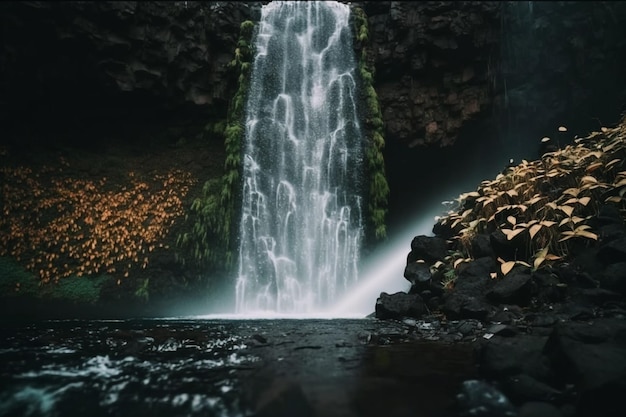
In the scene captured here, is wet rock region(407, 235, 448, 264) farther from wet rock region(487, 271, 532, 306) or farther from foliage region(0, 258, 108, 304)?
foliage region(0, 258, 108, 304)

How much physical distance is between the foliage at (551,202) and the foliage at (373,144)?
9.23ft

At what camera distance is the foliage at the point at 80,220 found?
10.2m

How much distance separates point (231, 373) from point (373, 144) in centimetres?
944

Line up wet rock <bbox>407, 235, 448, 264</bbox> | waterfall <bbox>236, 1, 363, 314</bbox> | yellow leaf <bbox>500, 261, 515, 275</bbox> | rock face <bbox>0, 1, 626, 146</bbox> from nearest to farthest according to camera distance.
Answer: yellow leaf <bbox>500, 261, 515, 275</bbox>, wet rock <bbox>407, 235, 448, 264</bbox>, rock face <bbox>0, 1, 626, 146</bbox>, waterfall <bbox>236, 1, 363, 314</bbox>

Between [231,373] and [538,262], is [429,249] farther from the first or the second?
[231,373]

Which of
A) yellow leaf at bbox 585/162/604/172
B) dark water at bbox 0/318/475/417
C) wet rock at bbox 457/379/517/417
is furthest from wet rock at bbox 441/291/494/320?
yellow leaf at bbox 585/162/604/172

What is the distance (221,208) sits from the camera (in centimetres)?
1084

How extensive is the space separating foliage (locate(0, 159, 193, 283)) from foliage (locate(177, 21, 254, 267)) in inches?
32.5

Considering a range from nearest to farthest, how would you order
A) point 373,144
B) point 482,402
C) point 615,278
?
point 482,402 → point 615,278 → point 373,144

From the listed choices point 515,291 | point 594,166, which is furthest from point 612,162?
point 515,291

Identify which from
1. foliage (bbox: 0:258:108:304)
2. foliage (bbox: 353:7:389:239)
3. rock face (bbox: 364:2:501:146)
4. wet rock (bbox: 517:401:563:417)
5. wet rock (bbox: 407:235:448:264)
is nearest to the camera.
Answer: wet rock (bbox: 517:401:563:417)

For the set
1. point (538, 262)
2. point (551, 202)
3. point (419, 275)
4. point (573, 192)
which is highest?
point (573, 192)

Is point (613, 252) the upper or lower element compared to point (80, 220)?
lower

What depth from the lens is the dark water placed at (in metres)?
2.67
